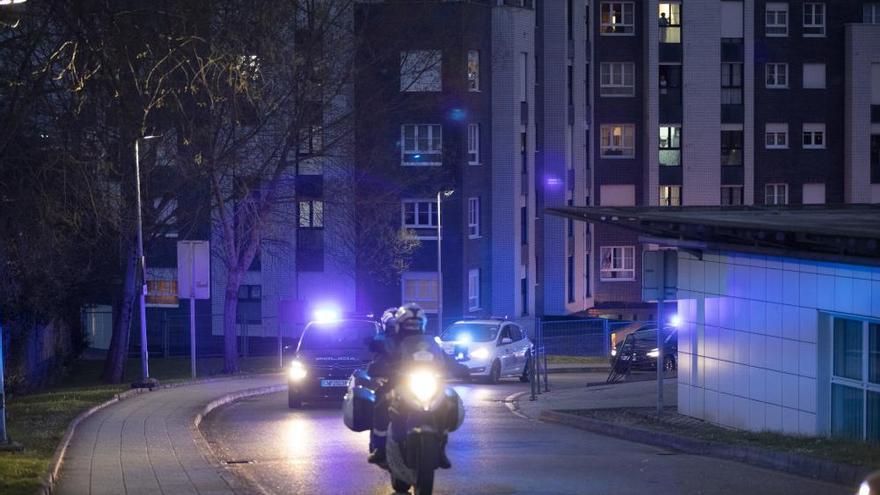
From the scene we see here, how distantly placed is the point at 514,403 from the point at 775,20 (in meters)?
50.6

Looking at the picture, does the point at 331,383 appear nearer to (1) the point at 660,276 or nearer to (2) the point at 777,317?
(1) the point at 660,276

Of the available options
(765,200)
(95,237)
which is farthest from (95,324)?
(765,200)

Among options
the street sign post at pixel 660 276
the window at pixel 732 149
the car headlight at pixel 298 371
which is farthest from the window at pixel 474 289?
the street sign post at pixel 660 276

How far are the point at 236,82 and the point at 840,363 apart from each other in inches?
331

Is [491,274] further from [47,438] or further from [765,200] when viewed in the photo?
[47,438]

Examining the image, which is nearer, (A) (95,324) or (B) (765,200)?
(A) (95,324)

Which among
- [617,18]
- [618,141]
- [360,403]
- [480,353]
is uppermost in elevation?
[617,18]

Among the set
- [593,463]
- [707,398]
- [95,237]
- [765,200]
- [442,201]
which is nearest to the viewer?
[593,463]

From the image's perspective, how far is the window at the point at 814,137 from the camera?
A: 239ft

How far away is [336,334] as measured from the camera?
2648cm

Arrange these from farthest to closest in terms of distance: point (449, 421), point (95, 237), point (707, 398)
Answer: point (95, 237) < point (707, 398) < point (449, 421)

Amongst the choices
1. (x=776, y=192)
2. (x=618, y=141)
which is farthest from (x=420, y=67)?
(x=776, y=192)

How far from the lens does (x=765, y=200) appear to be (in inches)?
2879

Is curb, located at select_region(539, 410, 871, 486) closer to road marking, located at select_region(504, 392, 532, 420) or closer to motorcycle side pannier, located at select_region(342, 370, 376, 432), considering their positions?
road marking, located at select_region(504, 392, 532, 420)
